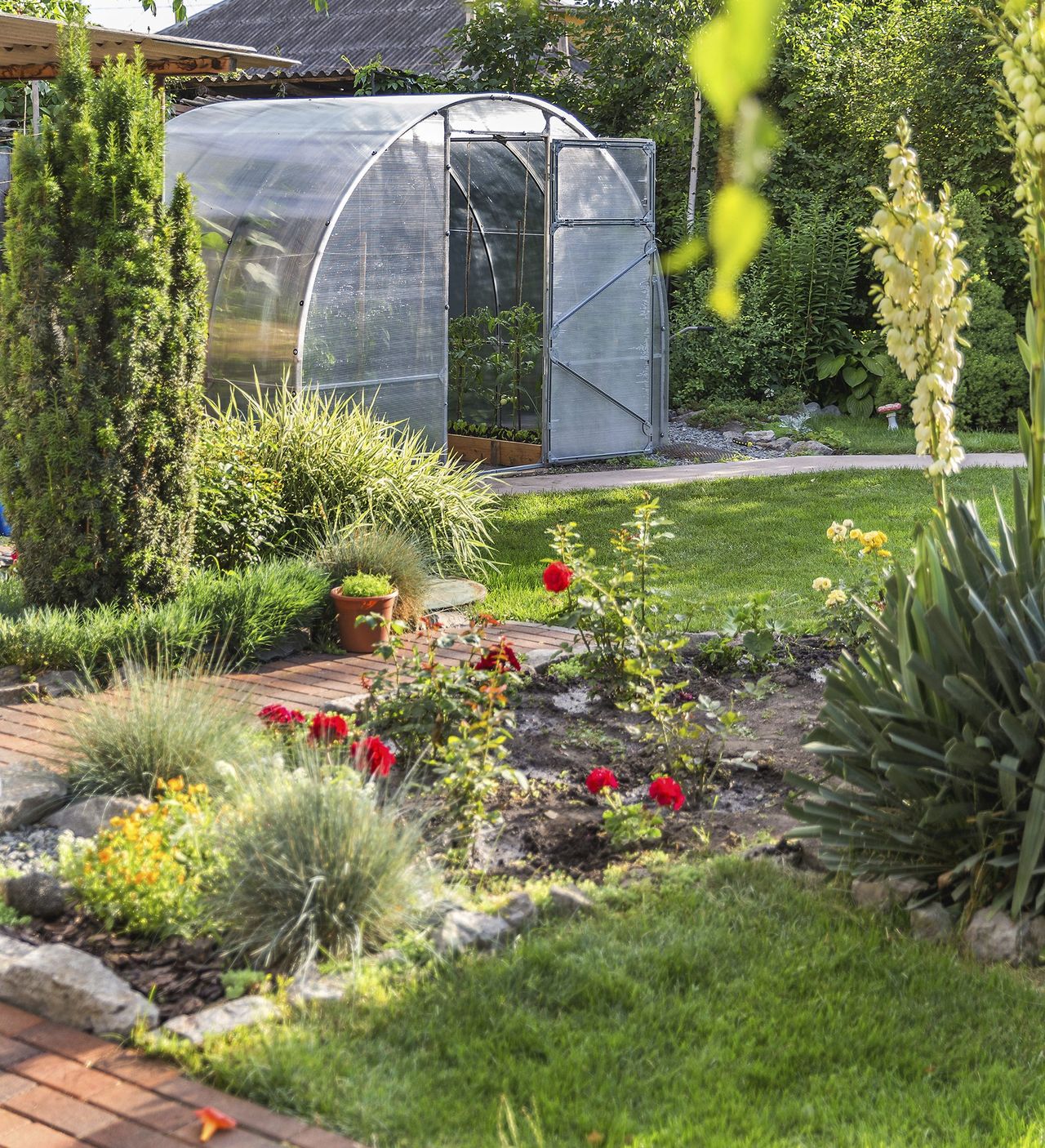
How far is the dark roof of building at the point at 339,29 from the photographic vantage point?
2125 centimetres

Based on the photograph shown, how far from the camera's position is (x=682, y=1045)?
2.93 meters

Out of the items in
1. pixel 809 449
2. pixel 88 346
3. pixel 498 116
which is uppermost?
pixel 498 116

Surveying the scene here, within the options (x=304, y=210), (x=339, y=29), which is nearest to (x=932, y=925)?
(x=304, y=210)

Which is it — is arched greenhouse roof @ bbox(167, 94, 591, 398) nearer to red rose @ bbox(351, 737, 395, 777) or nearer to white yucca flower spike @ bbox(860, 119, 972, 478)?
red rose @ bbox(351, 737, 395, 777)

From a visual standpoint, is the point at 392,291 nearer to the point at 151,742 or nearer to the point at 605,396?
the point at 605,396

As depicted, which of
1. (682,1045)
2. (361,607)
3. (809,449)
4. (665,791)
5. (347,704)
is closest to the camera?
(682,1045)

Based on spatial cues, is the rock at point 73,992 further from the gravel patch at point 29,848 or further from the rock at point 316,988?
the gravel patch at point 29,848

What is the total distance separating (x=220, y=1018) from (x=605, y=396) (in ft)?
31.3

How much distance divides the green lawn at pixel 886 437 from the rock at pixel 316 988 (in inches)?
399

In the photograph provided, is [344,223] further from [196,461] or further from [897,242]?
[897,242]

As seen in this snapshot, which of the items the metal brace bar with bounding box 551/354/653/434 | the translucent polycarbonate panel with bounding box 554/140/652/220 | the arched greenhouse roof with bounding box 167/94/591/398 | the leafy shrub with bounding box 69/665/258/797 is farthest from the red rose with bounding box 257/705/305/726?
the translucent polycarbonate panel with bounding box 554/140/652/220

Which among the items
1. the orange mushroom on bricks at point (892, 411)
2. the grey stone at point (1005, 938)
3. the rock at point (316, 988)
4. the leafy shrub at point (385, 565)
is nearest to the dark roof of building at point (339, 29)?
the orange mushroom on bricks at point (892, 411)

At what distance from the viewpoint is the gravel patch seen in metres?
3.90

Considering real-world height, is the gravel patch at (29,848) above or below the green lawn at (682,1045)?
above
